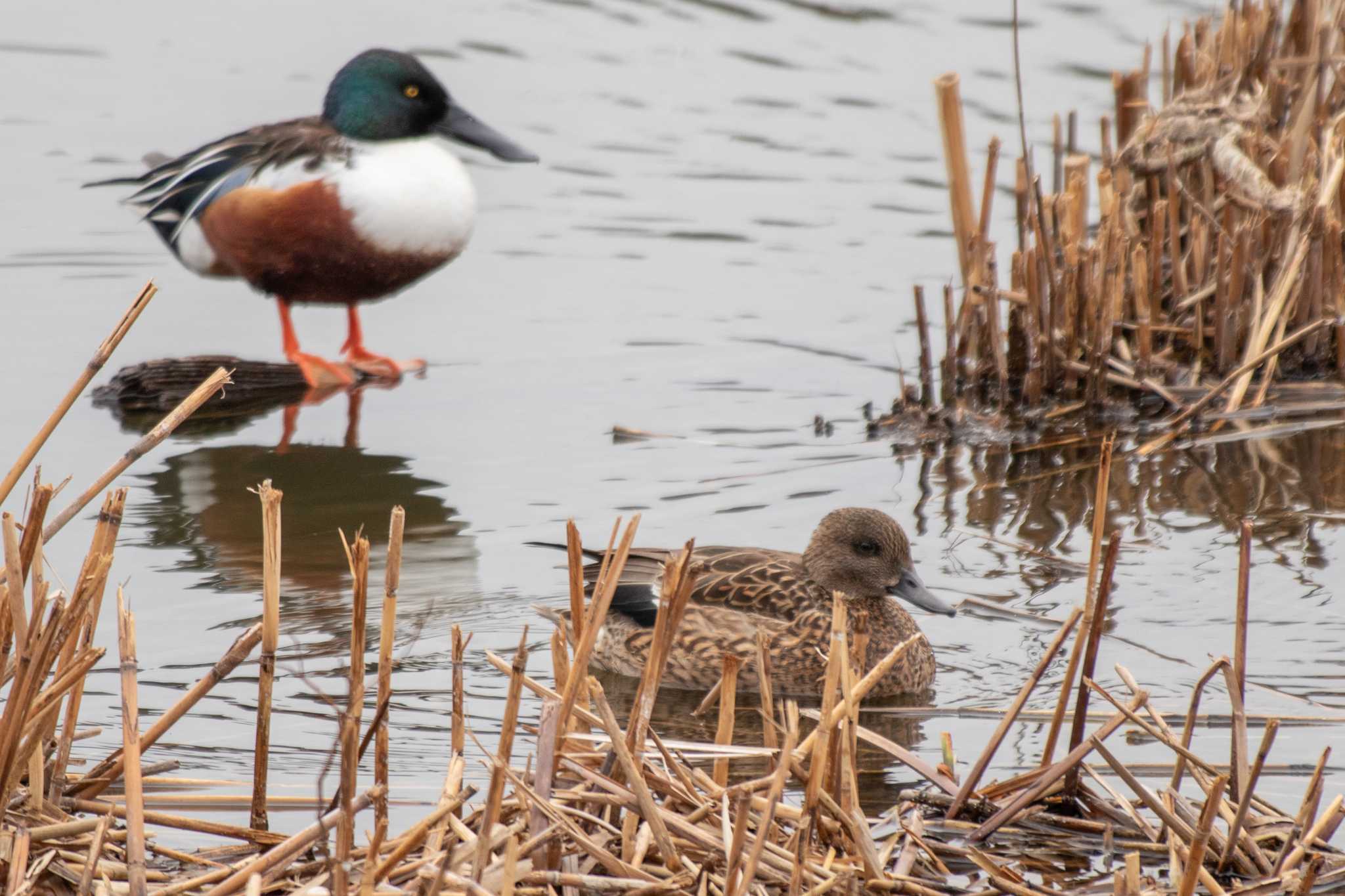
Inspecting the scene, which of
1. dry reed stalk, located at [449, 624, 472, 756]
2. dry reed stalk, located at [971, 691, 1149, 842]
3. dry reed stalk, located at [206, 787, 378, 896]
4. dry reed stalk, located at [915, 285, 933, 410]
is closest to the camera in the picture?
dry reed stalk, located at [206, 787, 378, 896]

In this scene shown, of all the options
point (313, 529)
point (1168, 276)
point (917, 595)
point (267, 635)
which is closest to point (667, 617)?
point (267, 635)

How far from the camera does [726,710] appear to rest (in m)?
2.99

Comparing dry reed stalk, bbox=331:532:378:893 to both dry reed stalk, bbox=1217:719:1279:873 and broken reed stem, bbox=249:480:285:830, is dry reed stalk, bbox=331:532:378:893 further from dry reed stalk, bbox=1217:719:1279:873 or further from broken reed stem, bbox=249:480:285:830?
dry reed stalk, bbox=1217:719:1279:873

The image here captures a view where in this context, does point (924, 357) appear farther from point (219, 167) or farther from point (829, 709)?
point (829, 709)

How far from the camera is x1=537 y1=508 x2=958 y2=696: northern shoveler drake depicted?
17.4ft

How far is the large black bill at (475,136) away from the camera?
8.45 m

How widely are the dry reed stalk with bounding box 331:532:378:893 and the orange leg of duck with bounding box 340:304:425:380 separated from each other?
4964 mm

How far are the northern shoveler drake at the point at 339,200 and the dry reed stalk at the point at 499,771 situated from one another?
520cm

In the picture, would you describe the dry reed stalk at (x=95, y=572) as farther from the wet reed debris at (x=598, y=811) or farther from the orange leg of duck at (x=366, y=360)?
the orange leg of duck at (x=366, y=360)

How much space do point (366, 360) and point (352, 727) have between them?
551 cm

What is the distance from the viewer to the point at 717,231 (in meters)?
10.1

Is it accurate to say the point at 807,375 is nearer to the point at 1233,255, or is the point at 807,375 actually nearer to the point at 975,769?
the point at 1233,255

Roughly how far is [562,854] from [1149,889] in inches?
38.9

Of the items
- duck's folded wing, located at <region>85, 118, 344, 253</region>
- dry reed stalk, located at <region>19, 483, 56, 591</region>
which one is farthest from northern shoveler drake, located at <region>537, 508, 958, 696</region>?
duck's folded wing, located at <region>85, 118, 344, 253</region>
